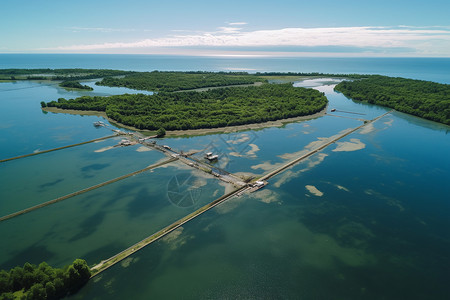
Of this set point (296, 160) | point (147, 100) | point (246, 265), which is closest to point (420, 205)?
point (296, 160)

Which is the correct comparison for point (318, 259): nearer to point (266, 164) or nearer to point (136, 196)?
point (266, 164)

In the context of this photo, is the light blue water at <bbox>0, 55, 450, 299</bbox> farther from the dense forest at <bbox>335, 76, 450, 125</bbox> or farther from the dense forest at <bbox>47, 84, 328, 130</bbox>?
the dense forest at <bbox>335, 76, 450, 125</bbox>

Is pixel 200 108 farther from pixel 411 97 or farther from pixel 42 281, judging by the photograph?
pixel 411 97

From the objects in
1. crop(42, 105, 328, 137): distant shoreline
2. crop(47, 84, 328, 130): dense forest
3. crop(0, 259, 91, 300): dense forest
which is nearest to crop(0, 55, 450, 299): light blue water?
crop(0, 259, 91, 300): dense forest

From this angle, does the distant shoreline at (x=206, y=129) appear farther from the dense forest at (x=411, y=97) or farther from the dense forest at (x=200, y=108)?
the dense forest at (x=411, y=97)

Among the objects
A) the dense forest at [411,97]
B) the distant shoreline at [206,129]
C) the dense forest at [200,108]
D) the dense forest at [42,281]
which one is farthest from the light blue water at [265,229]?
the dense forest at [411,97]

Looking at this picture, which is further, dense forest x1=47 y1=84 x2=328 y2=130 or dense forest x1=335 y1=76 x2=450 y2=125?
dense forest x1=335 y1=76 x2=450 y2=125

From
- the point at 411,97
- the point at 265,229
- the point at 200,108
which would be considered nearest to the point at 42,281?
the point at 265,229
